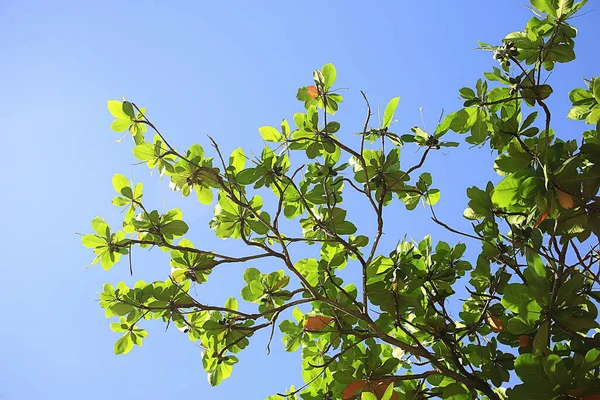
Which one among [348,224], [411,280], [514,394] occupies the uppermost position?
[348,224]

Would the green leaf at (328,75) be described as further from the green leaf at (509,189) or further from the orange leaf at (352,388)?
the orange leaf at (352,388)

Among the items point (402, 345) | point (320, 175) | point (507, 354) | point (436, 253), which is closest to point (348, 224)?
point (320, 175)

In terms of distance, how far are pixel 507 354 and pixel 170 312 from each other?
1319 millimetres

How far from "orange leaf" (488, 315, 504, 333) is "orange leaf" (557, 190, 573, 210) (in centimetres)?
65

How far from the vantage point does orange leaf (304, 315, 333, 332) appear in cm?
203

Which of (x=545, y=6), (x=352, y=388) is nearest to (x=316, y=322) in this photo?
(x=352, y=388)

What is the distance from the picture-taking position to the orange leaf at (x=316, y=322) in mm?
2031

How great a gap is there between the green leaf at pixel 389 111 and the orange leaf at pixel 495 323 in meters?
0.86

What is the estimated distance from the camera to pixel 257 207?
6.91ft

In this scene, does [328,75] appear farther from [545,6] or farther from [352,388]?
[352,388]

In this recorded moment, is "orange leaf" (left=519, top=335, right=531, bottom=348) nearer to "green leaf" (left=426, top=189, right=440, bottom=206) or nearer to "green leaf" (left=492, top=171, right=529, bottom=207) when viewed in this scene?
"green leaf" (left=492, top=171, right=529, bottom=207)

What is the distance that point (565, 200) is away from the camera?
1472 millimetres

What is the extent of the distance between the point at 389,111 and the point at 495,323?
916 millimetres

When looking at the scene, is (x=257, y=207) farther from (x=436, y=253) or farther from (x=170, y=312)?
(x=436, y=253)
